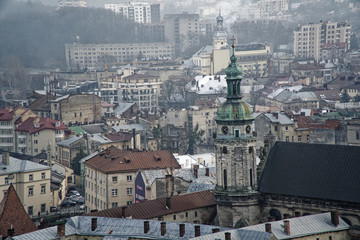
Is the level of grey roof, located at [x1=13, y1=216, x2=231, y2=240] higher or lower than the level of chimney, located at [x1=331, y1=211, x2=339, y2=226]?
lower

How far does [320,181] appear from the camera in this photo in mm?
75188

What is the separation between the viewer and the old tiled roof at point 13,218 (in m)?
75.2

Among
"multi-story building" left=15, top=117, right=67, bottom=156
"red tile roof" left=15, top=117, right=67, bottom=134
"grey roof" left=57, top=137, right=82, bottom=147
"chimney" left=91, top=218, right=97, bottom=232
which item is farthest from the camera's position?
"red tile roof" left=15, top=117, right=67, bottom=134

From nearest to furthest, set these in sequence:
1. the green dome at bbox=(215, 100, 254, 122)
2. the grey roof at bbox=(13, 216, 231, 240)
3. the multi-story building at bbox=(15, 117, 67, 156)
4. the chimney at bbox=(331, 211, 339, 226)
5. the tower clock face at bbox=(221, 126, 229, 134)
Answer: the grey roof at bbox=(13, 216, 231, 240) → the chimney at bbox=(331, 211, 339, 226) → the green dome at bbox=(215, 100, 254, 122) → the tower clock face at bbox=(221, 126, 229, 134) → the multi-story building at bbox=(15, 117, 67, 156)

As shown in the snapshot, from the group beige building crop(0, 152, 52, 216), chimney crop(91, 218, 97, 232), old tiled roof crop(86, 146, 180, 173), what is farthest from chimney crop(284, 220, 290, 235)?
beige building crop(0, 152, 52, 216)

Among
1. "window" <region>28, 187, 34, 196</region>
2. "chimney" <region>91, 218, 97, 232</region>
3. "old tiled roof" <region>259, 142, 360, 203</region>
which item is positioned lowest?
"window" <region>28, 187, 34, 196</region>

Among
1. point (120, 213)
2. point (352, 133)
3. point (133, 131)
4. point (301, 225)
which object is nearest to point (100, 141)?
point (133, 131)

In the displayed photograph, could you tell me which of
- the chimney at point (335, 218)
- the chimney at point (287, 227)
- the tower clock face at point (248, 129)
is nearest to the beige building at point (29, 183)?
the tower clock face at point (248, 129)

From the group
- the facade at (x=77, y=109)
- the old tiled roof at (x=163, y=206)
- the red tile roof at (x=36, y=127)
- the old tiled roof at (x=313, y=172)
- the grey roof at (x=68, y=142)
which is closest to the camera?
the old tiled roof at (x=313, y=172)

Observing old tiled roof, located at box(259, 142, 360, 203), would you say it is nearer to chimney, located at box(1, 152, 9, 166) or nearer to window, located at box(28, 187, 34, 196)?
window, located at box(28, 187, 34, 196)

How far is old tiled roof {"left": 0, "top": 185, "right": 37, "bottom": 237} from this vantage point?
75.2 metres

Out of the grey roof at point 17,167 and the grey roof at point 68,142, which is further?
the grey roof at point 68,142

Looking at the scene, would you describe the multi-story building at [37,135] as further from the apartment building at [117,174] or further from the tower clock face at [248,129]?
→ the tower clock face at [248,129]

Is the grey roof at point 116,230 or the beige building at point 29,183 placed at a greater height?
the grey roof at point 116,230
